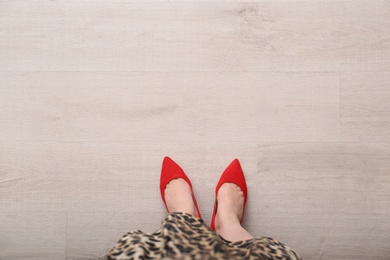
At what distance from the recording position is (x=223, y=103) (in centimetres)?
106

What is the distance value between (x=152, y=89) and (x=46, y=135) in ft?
1.22

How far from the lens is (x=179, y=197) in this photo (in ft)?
3.34

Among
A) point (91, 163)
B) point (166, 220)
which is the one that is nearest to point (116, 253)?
point (166, 220)

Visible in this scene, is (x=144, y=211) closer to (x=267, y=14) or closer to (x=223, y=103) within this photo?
(x=223, y=103)

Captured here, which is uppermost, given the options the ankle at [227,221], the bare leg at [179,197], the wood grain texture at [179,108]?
the wood grain texture at [179,108]

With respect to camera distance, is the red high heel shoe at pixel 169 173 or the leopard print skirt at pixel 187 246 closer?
the leopard print skirt at pixel 187 246

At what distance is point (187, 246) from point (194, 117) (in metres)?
0.46

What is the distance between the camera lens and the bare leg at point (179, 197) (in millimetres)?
1008

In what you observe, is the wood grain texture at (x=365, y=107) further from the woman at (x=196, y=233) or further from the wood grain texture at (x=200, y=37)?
the woman at (x=196, y=233)

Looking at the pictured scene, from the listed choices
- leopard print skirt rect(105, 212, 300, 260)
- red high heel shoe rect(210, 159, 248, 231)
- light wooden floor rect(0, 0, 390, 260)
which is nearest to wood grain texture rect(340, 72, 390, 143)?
light wooden floor rect(0, 0, 390, 260)

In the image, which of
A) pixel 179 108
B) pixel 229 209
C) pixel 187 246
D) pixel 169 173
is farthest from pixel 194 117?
pixel 187 246

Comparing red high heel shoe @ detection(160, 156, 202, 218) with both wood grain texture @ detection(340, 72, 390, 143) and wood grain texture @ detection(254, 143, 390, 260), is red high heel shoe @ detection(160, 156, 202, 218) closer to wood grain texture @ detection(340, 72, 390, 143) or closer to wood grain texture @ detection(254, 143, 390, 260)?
wood grain texture @ detection(254, 143, 390, 260)

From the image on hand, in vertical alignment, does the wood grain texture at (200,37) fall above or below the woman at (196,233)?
above

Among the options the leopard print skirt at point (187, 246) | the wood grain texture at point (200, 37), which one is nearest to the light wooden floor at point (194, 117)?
the wood grain texture at point (200, 37)
